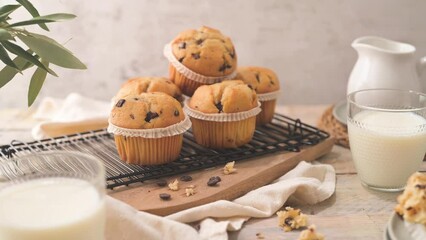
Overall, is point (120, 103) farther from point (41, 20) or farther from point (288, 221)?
point (288, 221)

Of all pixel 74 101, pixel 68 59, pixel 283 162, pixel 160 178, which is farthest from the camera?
pixel 74 101

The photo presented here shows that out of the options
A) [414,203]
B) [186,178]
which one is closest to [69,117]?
[186,178]

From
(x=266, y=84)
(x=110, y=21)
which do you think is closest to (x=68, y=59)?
(x=266, y=84)

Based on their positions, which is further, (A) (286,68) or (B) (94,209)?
(A) (286,68)

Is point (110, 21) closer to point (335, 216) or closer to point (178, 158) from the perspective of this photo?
point (178, 158)

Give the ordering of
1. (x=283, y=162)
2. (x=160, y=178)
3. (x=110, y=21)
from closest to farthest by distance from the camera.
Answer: (x=160, y=178)
(x=283, y=162)
(x=110, y=21)
